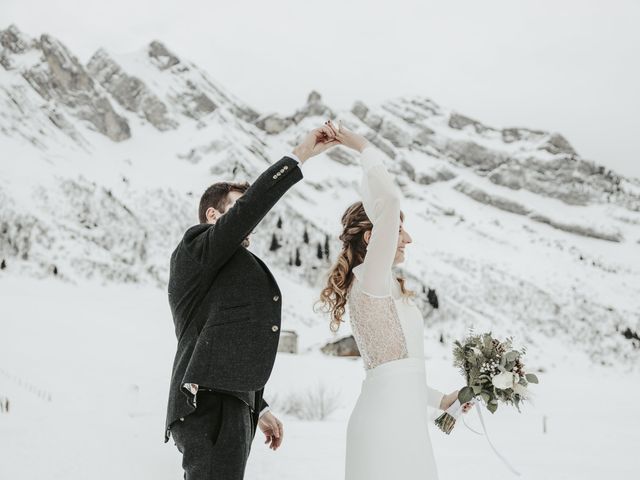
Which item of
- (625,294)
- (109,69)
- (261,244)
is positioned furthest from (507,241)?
(109,69)

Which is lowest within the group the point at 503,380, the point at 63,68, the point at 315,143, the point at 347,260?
the point at 503,380

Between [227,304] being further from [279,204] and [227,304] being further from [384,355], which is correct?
[279,204]

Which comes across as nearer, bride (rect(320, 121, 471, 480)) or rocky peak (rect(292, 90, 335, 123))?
bride (rect(320, 121, 471, 480))

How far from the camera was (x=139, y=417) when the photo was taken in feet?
24.4

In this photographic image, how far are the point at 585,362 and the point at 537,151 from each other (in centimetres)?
7903

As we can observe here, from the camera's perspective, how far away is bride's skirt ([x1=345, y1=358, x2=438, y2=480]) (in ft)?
7.98

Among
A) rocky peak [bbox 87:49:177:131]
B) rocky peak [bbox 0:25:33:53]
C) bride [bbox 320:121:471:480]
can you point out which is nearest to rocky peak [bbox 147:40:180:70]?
rocky peak [bbox 87:49:177:131]

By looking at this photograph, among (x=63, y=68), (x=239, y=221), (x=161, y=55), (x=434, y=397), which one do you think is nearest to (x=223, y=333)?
(x=239, y=221)

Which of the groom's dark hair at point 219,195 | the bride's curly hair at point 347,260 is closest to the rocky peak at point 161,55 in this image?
the bride's curly hair at point 347,260

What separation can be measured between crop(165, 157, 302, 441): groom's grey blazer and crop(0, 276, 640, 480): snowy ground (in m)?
0.83

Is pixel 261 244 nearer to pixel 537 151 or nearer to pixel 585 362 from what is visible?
pixel 585 362

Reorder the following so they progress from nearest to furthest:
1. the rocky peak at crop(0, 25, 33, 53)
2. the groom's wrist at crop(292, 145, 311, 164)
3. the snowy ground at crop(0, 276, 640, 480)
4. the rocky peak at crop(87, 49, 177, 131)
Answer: the groom's wrist at crop(292, 145, 311, 164) < the snowy ground at crop(0, 276, 640, 480) < the rocky peak at crop(0, 25, 33, 53) < the rocky peak at crop(87, 49, 177, 131)

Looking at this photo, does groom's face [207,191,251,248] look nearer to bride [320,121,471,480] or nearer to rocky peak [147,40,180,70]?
bride [320,121,471,480]

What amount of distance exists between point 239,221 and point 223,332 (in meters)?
0.42
